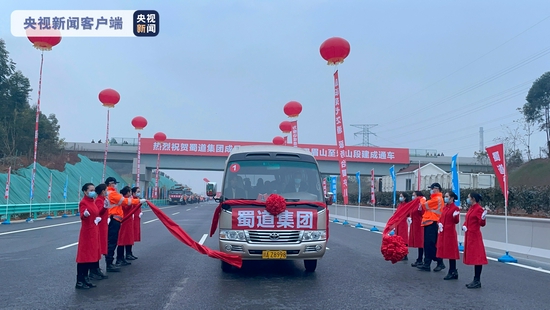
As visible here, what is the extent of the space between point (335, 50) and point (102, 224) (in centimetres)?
1617

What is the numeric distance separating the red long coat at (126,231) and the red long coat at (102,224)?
3.97 ft

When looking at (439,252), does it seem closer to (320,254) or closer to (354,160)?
(320,254)

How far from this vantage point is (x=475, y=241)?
8.15 m

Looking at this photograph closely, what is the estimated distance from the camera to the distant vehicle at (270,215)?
8.21 meters

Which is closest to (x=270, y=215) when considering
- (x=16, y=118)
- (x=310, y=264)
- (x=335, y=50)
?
(x=310, y=264)

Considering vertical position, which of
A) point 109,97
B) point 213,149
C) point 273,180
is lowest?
point 273,180

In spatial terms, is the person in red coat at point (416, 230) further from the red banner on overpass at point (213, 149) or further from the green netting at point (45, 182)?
the red banner on overpass at point (213, 149)

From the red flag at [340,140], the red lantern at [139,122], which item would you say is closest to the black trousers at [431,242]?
the red flag at [340,140]

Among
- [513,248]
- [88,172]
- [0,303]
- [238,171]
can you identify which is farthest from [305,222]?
[88,172]

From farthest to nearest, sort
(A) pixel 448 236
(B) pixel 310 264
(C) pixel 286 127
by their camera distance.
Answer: (C) pixel 286 127, (B) pixel 310 264, (A) pixel 448 236

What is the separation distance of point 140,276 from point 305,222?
3.19 m

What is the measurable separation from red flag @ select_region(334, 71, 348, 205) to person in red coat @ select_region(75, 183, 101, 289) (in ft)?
62.8

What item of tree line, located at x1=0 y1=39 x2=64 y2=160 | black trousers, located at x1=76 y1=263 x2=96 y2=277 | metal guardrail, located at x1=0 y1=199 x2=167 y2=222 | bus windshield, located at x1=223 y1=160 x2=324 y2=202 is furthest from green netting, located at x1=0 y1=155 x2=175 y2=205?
bus windshield, located at x1=223 y1=160 x2=324 y2=202

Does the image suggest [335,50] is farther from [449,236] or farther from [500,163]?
[449,236]
